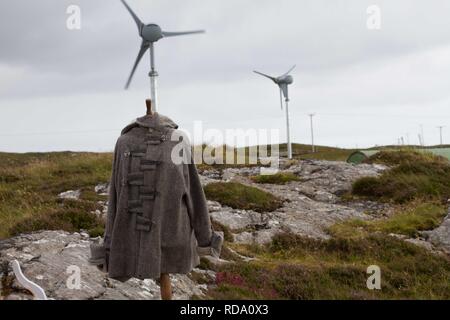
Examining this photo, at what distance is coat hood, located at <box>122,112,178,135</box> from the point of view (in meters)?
7.02

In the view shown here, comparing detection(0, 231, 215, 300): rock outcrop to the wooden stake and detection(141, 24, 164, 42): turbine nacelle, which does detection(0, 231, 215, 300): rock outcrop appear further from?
detection(141, 24, 164, 42): turbine nacelle

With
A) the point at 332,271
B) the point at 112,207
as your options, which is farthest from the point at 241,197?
the point at 112,207

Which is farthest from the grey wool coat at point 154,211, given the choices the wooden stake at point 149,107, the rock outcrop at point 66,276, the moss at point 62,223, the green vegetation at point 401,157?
the green vegetation at point 401,157

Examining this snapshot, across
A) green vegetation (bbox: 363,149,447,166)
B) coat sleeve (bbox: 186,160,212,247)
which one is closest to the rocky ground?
green vegetation (bbox: 363,149,447,166)

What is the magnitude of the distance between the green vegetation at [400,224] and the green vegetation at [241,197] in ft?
9.11

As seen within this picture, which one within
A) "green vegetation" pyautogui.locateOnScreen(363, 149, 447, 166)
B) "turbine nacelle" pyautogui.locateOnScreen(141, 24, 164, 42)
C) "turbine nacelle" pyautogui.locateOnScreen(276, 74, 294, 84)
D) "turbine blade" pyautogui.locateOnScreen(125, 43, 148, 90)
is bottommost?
"green vegetation" pyautogui.locateOnScreen(363, 149, 447, 166)

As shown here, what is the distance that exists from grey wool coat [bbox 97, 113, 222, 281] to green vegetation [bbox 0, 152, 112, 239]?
5237 mm

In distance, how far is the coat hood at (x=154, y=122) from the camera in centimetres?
702

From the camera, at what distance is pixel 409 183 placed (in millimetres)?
22688

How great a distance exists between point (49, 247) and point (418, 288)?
7259 millimetres

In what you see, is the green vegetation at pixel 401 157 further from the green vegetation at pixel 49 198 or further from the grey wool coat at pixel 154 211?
the grey wool coat at pixel 154 211

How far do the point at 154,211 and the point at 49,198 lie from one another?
36.1 ft
